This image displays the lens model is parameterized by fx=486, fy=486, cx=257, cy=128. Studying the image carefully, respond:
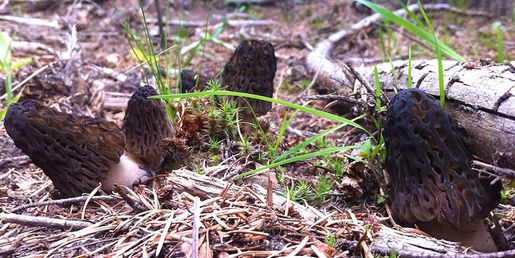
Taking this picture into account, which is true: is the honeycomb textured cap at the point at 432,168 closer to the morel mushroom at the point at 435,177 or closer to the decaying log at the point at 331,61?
the morel mushroom at the point at 435,177

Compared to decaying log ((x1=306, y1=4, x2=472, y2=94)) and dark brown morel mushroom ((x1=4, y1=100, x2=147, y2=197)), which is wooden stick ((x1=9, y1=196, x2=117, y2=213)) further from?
decaying log ((x1=306, y1=4, x2=472, y2=94))

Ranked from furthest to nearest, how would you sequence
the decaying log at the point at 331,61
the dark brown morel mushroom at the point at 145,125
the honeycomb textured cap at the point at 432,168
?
the decaying log at the point at 331,61 → the dark brown morel mushroom at the point at 145,125 → the honeycomb textured cap at the point at 432,168

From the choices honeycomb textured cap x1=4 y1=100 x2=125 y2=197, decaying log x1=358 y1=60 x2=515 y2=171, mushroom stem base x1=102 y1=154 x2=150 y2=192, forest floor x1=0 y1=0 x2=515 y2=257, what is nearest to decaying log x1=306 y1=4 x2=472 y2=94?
forest floor x1=0 y1=0 x2=515 y2=257

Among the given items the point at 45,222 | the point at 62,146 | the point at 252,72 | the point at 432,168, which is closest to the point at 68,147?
the point at 62,146

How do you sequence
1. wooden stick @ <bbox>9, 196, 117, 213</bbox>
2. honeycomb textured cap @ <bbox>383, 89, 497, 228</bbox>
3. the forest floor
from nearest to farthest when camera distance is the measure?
1. the forest floor
2. honeycomb textured cap @ <bbox>383, 89, 497, 228</bbox>
3. wooden stick @ <bbox>9, 196, 117, 213</bbox>

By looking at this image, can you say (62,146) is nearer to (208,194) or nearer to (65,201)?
(65,201)

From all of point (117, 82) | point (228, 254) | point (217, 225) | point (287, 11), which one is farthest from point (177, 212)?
point (287, 11)

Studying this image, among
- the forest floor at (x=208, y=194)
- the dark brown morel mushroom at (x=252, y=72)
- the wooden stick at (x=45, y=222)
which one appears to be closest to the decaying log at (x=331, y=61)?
the forest floor at (x=208, y=194)
